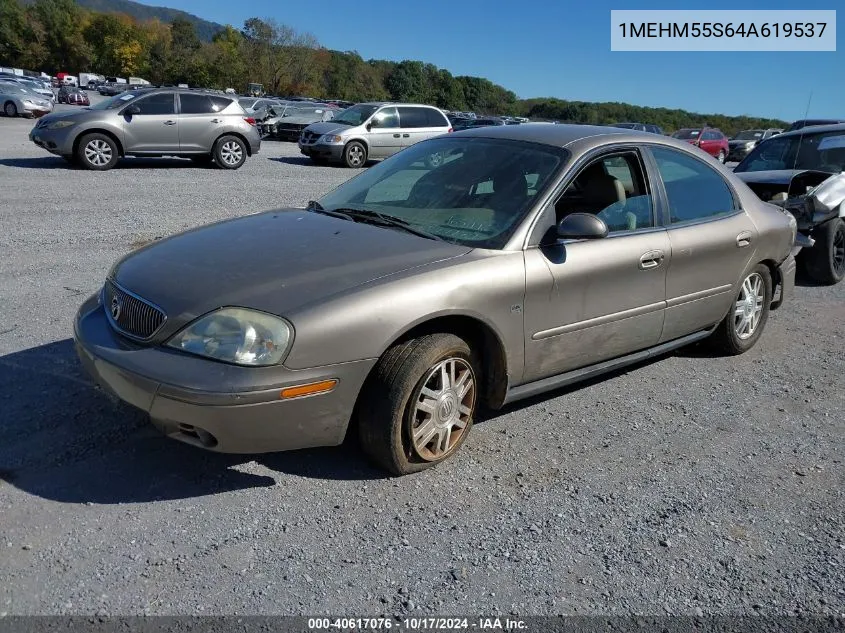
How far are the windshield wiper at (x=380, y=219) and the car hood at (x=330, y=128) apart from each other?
48.0 feet

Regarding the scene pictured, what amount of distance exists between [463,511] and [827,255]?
20.5 feet

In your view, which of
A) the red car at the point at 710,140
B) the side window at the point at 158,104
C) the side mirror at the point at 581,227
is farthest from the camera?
the red car at the point at 710,140

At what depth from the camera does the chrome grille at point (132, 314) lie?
10.5 feet

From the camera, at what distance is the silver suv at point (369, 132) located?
60.1 ft

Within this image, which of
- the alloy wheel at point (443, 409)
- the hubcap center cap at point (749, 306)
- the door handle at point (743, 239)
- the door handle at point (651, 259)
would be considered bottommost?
the alloy wheel at point (443, 409)

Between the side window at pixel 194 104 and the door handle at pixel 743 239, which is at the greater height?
the side window at pixel 194 104

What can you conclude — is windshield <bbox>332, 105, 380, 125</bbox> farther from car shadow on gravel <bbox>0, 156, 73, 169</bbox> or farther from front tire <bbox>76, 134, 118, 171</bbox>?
car shadow on gravel <bbox>0, 156, 73, 169</bbox>

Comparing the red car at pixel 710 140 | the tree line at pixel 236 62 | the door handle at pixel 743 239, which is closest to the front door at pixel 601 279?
the door handle at pixel 743 239

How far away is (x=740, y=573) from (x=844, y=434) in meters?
1.82

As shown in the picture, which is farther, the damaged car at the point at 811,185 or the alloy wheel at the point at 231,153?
the alloy wheel at the point at 231,153

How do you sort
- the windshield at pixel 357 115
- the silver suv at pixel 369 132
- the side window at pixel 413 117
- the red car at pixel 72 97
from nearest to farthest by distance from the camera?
the silver suv at pixel 369 132
the windshield at pixel 357 115
the side window at pixel 413 117
the red car at pixel 72 97

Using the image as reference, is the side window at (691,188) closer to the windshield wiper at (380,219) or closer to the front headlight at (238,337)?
the windshield wiper at (380,219)

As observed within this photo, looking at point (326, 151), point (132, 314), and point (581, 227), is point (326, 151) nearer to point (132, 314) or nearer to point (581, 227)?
point (581, 227)

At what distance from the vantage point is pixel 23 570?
8.67ft
